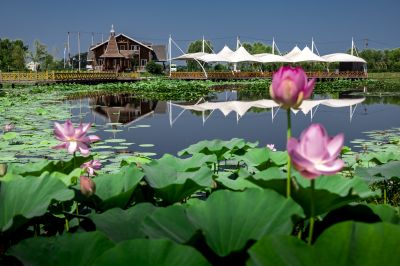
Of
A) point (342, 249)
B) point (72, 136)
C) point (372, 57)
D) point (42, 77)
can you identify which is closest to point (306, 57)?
point (42, 77)

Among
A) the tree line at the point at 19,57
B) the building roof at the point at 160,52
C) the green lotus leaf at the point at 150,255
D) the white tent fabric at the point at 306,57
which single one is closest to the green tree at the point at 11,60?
the tree line at the point at 19,57

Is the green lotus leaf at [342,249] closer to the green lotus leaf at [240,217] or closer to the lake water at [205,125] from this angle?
the green lotus leaf at [240,217]

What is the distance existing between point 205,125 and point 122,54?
107ft

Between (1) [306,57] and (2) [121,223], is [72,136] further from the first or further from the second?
(1) [306,57]

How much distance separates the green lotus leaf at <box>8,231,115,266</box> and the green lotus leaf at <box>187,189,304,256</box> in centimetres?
24

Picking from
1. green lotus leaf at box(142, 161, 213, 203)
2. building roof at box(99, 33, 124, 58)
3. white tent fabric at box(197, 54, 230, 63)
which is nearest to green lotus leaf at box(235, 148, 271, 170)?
green lotus leaf at box(142, 161, 213, 203)

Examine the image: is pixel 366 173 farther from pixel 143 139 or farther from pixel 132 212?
pixel 143 139

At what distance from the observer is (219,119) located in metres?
10.4

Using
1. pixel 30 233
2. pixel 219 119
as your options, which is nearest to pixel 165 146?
pixel 219 119

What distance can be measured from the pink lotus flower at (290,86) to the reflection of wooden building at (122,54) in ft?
124

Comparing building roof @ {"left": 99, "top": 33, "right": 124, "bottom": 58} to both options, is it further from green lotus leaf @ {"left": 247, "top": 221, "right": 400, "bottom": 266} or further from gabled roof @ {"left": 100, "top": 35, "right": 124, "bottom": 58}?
green lotus leaf @ {"left": 247, "top": 221, "right": 400, "bottom": 266}

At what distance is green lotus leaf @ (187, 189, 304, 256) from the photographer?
1064 mm

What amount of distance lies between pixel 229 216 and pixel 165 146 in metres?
5.42

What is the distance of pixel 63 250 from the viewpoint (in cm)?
102
